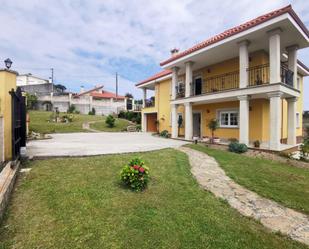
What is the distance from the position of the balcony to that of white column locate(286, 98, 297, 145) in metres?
1.03

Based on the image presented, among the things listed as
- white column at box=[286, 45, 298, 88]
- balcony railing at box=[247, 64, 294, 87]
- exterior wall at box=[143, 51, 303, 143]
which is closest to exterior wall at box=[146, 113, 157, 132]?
exterior wall at box=[143, 51, 303, 143]

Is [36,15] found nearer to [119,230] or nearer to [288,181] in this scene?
[119,230]

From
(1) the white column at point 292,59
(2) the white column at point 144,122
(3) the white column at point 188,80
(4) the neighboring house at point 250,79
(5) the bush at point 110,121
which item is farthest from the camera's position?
(5) the bush at point 110,121

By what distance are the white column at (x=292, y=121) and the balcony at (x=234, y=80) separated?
3.39 ft

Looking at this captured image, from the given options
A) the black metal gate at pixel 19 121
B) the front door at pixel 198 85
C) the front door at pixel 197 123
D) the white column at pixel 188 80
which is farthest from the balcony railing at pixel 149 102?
the black metal gate at pixel 19 121

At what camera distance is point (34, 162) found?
19.7 ft

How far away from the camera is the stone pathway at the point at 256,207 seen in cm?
316

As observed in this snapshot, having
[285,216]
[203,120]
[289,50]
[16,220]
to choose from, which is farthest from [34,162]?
[289,50]

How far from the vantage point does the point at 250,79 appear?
11.8 m

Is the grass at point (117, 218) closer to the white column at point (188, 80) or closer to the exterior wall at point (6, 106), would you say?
the exterior wall at point (6, 106)

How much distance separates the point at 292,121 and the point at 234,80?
4.34 meters

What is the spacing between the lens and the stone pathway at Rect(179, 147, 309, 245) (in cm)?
316

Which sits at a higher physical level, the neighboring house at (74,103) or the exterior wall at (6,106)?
the neighboring house at (74,103)

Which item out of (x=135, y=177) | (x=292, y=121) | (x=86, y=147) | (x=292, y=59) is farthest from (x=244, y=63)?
(x=86, y=147)
